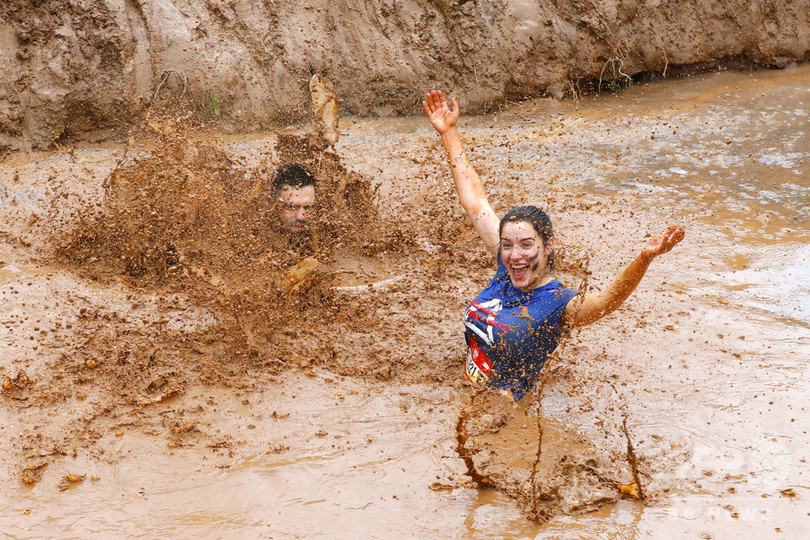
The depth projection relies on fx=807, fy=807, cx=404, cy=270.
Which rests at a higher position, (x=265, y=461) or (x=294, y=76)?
(x=294, y=76)

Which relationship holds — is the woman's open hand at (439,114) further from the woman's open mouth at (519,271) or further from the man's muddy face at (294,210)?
the man's muddy face at (294,210)

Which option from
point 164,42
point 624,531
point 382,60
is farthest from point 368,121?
point 624,531

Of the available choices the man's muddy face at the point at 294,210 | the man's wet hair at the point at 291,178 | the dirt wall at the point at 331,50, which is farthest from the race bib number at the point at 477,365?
the dirt wall at the point at 331,50

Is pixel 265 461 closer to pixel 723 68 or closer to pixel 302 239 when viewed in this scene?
pixel 302 239

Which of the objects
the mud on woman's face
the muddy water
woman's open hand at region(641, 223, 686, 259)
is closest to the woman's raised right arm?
the mud on woman's face

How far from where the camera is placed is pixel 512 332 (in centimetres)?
392

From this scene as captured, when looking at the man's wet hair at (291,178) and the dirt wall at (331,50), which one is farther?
the dirt wall at (331,50)

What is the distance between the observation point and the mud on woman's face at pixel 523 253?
3902 millimetres

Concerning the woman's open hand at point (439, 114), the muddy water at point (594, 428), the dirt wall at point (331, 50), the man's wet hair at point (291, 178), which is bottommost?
the muddy water at point (594, 428)

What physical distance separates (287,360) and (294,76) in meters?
3.65

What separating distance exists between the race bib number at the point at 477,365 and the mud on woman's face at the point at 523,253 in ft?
1.34

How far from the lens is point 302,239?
5.58 meters

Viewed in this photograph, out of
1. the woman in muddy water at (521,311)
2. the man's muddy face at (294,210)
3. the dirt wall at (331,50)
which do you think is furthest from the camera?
the dirt wall at (331,50)

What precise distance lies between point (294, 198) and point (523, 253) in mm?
2173
